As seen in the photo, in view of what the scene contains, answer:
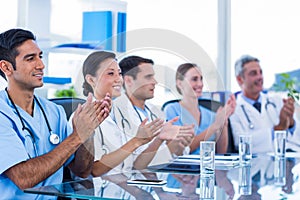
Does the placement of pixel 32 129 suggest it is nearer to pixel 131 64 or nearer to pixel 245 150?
pixel 131 64

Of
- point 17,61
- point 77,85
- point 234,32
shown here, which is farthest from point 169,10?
point 17,61

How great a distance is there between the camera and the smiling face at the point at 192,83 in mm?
2492

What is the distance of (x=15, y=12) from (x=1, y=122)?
35.7 inches

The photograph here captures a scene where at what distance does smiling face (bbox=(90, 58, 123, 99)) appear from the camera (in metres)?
1.95

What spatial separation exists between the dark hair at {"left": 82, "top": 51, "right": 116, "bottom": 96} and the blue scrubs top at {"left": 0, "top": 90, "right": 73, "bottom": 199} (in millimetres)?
132

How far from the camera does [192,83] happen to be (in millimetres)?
2703

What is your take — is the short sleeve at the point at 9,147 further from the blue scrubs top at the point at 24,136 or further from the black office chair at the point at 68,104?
the black office chair at the point at 68,104

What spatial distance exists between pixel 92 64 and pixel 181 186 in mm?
727

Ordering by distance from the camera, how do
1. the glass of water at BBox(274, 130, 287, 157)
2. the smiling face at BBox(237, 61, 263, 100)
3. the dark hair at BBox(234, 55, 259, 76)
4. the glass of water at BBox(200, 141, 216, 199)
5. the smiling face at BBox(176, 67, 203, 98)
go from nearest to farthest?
the glass of water at BBox(200, 141, 216, 199) → the glass of water at BBox(274, 130, 287, 157) → the smiling face at BBox(176, 67, 203, 98) → the smiling face at BBox(237, 61, 263, 100) → the dark hair at BBox(234, 55, 259, 76)

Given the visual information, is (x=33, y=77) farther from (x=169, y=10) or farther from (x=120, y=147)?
(x=169, y=10)

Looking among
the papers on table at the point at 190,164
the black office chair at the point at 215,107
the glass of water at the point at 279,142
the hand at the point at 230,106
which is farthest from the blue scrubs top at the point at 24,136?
the hand at the point at 230,106

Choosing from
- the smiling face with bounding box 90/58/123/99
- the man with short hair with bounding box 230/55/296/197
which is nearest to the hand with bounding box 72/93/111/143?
the smiling face with bounding box 90/58/123/99

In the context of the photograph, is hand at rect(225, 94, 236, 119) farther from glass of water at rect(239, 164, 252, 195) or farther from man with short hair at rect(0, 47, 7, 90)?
man with short hair at rect(0, 47, 7, 90)

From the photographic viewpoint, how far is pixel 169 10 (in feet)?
11.7
